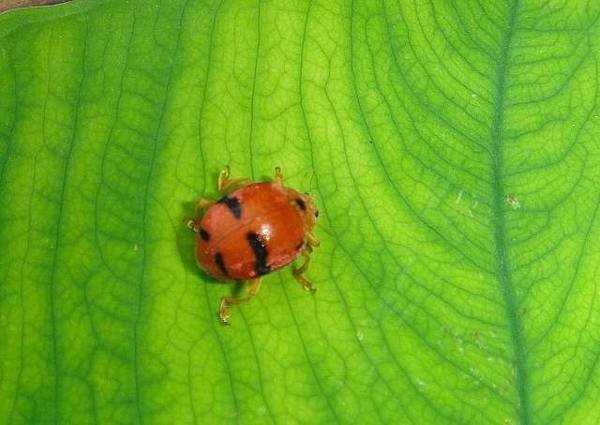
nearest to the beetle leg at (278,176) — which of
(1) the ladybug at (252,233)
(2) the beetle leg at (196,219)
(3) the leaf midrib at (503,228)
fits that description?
(1) the ladybug at (252,233)

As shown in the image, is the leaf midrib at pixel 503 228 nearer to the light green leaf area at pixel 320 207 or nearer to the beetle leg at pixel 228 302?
the light green leaf area at pixel 320 207

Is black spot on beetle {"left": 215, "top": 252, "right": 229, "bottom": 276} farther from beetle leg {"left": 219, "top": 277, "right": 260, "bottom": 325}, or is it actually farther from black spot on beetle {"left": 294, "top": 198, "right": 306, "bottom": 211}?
black spot on beetle {"left": 294, "top": 198, "right": 306, "bottom": 211}

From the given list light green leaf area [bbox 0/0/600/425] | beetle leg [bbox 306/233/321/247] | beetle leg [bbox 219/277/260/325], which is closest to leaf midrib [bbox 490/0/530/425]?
light green leaf area [bbox 0/0/600/425]

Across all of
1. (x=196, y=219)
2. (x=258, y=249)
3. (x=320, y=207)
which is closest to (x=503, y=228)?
(x=320, y=207)

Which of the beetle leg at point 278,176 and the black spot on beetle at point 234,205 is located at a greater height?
the beetle leg at point 278,176

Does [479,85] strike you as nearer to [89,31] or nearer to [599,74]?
[599,74]

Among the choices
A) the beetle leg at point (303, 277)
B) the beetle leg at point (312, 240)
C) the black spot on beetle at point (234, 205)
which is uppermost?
the black spot on beetle at point (234, 205)
